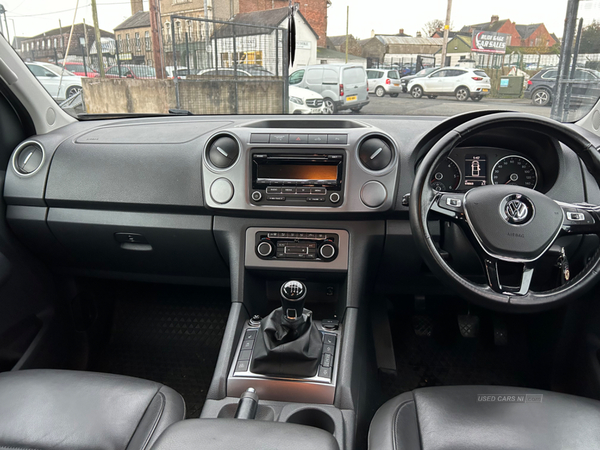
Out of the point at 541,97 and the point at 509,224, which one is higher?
the point at 541,97

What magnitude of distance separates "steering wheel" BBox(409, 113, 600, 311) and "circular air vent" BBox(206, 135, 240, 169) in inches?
27.6

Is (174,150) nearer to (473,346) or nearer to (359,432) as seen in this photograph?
(359,432)

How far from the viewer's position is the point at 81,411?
3.91 feet

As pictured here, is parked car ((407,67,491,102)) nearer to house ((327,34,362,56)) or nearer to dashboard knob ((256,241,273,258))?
house ((327,34,362,56))

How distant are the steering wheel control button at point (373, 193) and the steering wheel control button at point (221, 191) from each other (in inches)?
19.0

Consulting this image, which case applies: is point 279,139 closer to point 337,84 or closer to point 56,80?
point 56,80

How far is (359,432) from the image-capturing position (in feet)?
4.89

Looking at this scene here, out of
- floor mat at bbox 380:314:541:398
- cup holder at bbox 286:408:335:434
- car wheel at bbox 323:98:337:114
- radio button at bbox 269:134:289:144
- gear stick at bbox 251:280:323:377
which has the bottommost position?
floor mat at bbox 380:314:541:398

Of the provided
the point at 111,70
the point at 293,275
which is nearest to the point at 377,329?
the point at 293,275

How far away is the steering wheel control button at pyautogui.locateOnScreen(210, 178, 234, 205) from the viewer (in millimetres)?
1708

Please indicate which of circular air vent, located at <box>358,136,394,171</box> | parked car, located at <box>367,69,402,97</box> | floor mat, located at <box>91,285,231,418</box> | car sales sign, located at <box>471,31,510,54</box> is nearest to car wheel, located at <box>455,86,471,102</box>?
car sales sign, located at <box>471,31,510,54</box>

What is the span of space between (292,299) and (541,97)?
1234mm

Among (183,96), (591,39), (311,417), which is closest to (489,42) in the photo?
(591,39)

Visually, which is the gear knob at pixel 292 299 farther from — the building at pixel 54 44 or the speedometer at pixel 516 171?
the building at pixel 54 44
